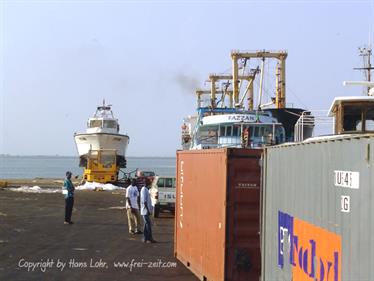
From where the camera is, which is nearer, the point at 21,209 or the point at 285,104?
the point at 21,209

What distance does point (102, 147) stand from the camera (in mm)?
55719

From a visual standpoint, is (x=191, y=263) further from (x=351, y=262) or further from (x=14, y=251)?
(x=351, y=262)

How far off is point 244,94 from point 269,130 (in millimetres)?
30641

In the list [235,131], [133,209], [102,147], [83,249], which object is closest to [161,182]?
[235,131]

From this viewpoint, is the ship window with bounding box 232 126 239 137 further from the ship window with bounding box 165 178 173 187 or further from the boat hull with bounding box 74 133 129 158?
the boat hull with bounding box 74 133 129 158

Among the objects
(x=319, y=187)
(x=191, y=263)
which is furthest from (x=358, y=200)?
(x=191, y=263)

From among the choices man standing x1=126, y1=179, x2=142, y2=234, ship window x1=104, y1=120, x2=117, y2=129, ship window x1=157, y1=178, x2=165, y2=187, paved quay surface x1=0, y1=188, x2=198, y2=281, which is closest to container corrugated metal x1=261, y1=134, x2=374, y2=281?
paved quay surface x1=0, y1=188, x2=198, y2=281

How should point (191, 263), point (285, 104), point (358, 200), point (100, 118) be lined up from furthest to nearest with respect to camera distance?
point (100, 118) → point (285, 104) → point (191, 263) → point (358, 200)

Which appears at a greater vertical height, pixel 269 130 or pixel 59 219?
pixel 269 130

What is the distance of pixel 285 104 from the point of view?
46.6 meters

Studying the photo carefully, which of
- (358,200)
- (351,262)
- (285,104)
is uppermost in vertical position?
(285,104)

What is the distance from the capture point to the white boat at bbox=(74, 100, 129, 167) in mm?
55844

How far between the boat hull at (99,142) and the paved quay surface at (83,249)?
29.5m

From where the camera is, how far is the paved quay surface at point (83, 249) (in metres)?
12.5
